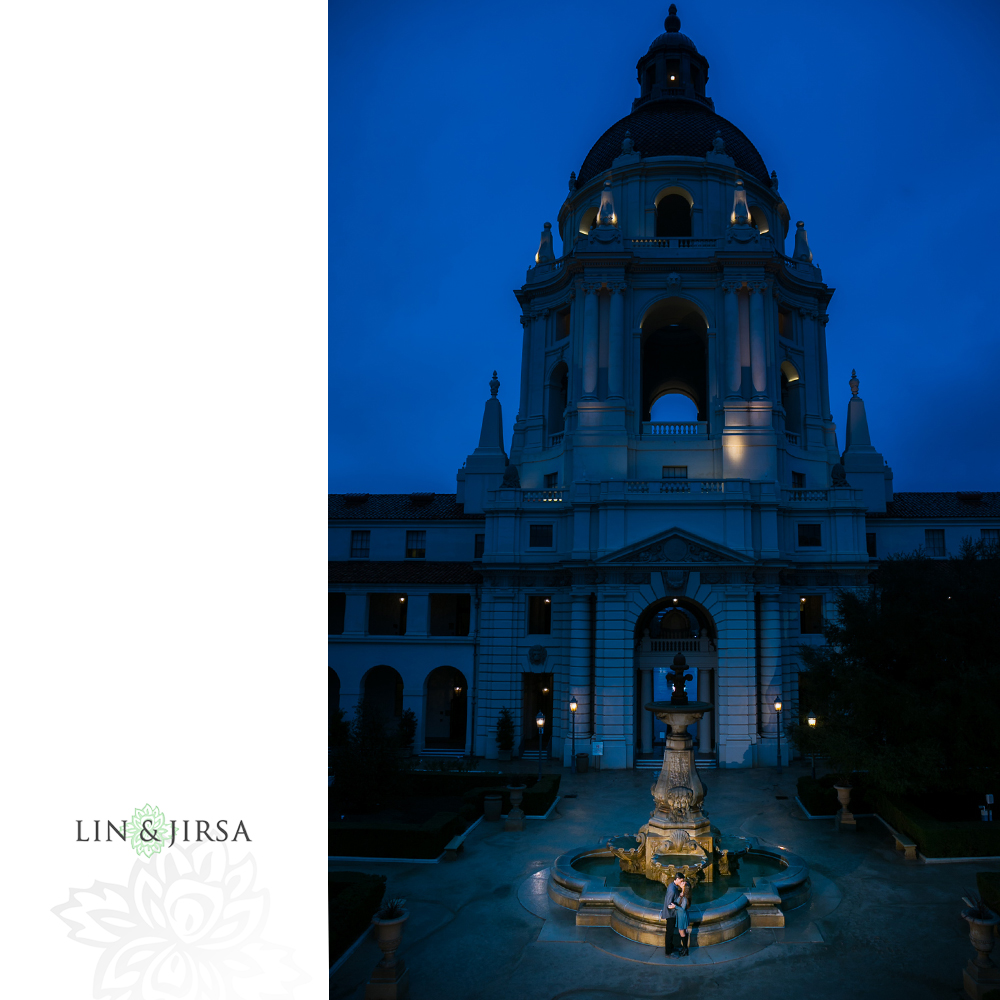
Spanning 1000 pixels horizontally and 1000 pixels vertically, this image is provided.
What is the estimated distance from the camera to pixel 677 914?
1470cm

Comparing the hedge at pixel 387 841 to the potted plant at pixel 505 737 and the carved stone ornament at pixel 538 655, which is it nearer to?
the potted plant at pixel 505 737

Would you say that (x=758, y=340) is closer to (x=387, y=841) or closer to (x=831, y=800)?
(x=831, y=800)

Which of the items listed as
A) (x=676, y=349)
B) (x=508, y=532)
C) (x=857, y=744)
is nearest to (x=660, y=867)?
(x=857, y=744)

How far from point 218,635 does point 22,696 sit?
2.06 meters

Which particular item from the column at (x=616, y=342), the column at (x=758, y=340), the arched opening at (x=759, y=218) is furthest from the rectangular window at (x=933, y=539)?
the arched opening at (x=759, y=218)

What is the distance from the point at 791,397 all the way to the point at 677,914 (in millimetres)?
37245

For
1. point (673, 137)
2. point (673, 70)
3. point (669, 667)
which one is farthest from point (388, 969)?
point (673, 70)

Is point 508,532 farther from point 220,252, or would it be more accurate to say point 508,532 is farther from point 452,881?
point 220,252

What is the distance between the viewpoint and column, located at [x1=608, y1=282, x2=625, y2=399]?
41.4 m

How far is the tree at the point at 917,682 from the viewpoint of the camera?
21.5m

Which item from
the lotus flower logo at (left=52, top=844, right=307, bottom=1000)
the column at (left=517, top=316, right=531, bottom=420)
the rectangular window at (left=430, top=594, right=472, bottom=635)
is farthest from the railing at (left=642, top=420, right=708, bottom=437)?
the lotus flower logo at (left=52, top=844, right=307, bottom=1000)

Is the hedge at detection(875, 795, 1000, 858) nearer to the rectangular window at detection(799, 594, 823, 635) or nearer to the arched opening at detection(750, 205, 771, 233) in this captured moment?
the rectangular window at detection(799, 594, 823, 635)

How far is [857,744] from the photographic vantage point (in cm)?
2273

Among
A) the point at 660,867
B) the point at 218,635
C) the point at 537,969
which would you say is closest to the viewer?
the point at 218,635
